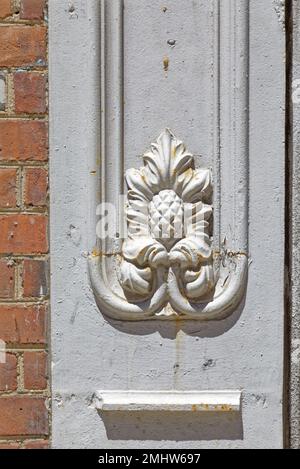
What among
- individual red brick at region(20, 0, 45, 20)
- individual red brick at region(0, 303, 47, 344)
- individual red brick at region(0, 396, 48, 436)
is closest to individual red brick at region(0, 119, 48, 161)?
individual red brick at region(20, 0, 45, 20)

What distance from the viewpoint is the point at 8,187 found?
2.12m

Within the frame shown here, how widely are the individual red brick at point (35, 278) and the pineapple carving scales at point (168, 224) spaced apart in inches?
9.0

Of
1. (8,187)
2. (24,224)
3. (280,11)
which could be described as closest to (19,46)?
(8,187)

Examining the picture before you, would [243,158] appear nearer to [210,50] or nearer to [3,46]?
[210,50]

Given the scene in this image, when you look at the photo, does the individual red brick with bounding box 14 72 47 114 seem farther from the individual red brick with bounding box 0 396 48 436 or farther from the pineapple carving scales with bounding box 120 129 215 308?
the individual red brick with bounding box 0 396 48 436

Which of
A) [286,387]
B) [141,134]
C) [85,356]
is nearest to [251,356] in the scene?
[286,387]

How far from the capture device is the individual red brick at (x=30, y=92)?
6.92ft

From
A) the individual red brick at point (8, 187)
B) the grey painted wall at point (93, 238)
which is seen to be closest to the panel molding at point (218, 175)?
the grey painted wall at point (93, 238)

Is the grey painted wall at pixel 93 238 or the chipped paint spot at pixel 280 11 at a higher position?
the chipped paint spot at pixel 280 11

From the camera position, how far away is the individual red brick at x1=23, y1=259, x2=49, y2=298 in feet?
6.99

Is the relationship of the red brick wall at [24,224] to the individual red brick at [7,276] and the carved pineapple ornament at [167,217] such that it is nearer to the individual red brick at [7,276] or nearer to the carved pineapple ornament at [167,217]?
the individual red brick at [7,276]

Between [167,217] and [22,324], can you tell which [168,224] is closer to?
[167,217]

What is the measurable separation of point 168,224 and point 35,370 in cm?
58

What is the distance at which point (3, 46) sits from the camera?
2.11 metres
